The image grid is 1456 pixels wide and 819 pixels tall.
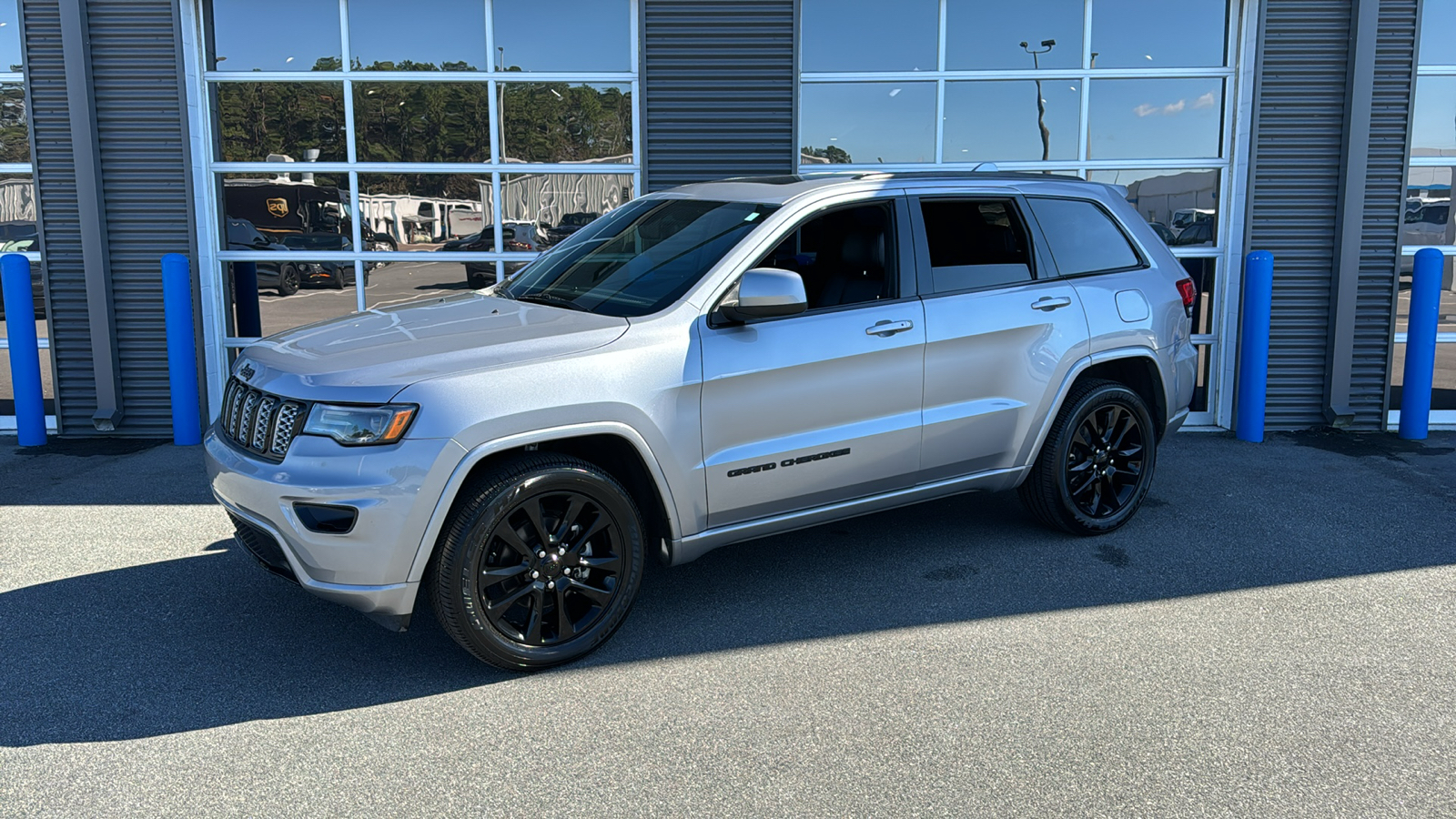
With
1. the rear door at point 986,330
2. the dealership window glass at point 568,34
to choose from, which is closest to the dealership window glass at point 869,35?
the dealership window glass at point 568,34

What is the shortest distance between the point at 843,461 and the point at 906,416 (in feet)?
1.22

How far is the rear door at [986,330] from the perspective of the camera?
16.0 ft

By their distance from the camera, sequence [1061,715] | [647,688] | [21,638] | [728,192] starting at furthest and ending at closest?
[728,192] → [21,638] → [647,688] → [1061,715]

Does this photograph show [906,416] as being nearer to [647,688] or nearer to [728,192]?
[728,192]

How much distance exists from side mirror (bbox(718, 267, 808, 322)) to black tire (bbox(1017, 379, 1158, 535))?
1.78 metres

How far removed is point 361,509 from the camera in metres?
3.66

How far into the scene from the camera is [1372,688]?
3.88 m

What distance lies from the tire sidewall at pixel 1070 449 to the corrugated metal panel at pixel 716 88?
3.51 metres

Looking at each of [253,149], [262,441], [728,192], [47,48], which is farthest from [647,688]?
[47,48]

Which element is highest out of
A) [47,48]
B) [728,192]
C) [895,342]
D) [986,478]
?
[47,48]

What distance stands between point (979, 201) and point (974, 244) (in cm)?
22

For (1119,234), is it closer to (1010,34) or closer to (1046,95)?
(1046,95)

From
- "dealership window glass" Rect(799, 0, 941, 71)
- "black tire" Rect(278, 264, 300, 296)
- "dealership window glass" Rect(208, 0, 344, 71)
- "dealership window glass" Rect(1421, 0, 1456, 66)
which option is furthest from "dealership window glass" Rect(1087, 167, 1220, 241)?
"black tire" Rect(278, 264, 300, 296)

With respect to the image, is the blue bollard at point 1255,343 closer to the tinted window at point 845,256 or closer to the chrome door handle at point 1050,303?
the chrome door handle at point 1050,303
